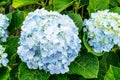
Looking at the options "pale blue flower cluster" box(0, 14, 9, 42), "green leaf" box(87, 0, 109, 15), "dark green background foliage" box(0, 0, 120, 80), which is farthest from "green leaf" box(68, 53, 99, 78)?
"pale blue flower cluster" box(0, 14, 9, 42)

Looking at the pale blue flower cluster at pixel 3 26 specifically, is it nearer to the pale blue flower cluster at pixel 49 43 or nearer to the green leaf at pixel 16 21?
the green leaf at pixel 16 21

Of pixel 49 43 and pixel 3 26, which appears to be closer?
pixel 49 43

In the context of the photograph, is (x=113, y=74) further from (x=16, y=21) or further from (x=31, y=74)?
(x=16, y=21)

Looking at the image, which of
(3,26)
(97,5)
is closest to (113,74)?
(97,5)

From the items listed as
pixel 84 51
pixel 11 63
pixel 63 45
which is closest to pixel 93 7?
pixel 84 51

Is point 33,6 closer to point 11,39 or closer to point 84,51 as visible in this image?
point 11,39

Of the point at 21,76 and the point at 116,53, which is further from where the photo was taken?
the point at 116,53
